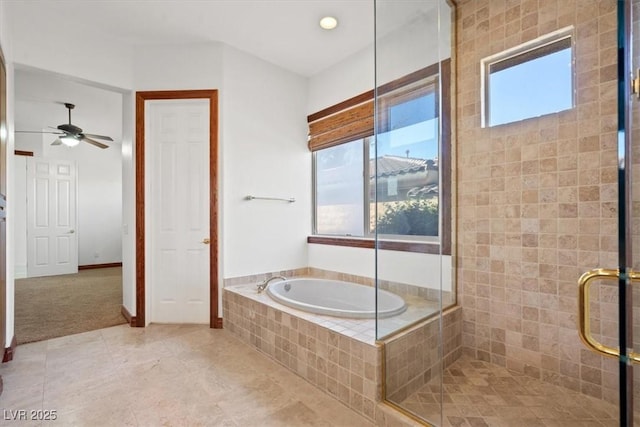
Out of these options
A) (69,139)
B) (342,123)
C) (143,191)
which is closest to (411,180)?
(342,123)

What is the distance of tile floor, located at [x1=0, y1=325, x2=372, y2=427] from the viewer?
1646 mm

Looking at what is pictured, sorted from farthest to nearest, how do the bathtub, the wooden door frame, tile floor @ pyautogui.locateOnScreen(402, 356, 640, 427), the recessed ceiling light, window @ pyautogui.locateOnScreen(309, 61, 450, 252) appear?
1. the wooden door frame
2. the bathtub
3. the recessed ceiling light
4. window @ pyautogui.locateOnScreen(309, 61, 450, 252)
5. tile floor @ pyautogui.locateOnScreen(402, 356, 640, 427)

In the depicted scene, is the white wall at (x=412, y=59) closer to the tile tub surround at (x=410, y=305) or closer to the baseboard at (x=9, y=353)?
the tile tub surround at (x=410, y=305)

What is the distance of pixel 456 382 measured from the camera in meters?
1.96

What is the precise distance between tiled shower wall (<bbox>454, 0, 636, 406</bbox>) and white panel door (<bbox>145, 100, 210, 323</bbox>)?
2.32m

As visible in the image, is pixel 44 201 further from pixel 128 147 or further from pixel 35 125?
pixel 128 147

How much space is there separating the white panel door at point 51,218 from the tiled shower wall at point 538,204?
679 centimetres

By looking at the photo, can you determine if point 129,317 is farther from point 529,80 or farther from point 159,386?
point 529,80

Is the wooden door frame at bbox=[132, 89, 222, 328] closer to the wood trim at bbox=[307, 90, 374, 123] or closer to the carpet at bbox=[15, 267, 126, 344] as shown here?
the carpet at bbox=[15, 267, 126, 344]

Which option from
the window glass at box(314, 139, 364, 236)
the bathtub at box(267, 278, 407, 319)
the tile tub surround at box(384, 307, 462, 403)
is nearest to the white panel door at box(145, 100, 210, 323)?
the bathtub at box(267, 278, 407, 319)

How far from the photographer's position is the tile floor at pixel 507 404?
5.22ft

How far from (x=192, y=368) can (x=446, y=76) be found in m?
2.82

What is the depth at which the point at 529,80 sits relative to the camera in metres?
2.09

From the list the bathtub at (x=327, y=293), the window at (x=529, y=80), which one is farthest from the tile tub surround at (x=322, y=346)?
the window at (x=529, y=80)
